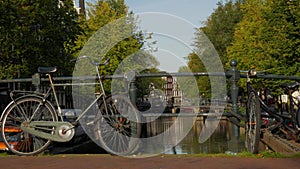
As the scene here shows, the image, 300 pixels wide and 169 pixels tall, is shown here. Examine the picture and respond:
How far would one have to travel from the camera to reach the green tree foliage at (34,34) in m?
22.2

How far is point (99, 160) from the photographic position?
6082mm

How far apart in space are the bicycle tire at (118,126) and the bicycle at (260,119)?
1526 mm

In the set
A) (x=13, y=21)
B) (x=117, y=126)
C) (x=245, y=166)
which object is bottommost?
(x=245, y=166)

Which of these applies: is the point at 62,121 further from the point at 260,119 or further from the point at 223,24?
the point at 223,24

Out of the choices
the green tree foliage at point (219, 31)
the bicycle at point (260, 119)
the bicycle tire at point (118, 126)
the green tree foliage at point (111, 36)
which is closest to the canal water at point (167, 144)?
the bicycle tire at point (118, 126)

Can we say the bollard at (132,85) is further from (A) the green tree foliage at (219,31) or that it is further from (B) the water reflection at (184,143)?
(A) the green tree foliage at (219,31)

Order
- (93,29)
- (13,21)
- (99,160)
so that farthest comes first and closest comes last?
(93,29), (13,21), (99,160)

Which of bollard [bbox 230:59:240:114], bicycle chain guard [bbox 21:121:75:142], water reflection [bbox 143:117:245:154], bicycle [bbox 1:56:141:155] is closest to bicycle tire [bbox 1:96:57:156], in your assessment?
bicycle [bbox 1:56:141:155]

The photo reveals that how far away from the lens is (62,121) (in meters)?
6.73

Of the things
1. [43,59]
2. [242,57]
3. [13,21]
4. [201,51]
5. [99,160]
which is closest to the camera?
[99,160]

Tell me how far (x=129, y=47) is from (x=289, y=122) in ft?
79.3

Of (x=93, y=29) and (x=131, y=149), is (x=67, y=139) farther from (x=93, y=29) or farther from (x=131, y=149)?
(x=93, y=29)

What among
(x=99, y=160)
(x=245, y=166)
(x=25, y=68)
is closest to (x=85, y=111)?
(x=99, y=160)

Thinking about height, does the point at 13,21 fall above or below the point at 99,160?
above
